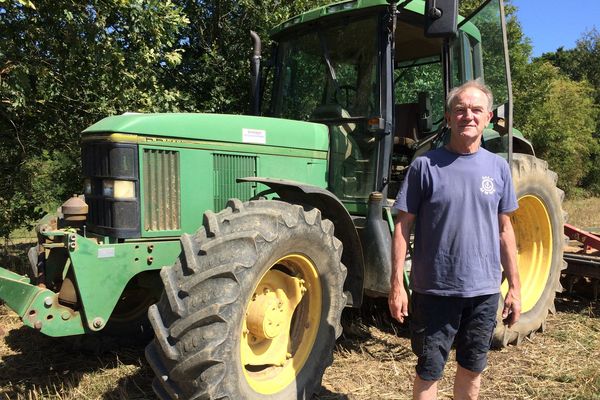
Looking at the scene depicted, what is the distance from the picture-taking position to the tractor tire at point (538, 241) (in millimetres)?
4359

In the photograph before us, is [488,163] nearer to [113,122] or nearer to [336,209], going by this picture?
[336,209]

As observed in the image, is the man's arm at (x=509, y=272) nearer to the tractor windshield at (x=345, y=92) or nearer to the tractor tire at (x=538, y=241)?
the tractor windshield at (x=345, y=92)

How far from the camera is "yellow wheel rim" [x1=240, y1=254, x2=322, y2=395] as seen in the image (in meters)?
2.90

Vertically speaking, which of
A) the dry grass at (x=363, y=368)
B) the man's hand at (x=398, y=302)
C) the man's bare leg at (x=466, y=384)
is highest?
the man's hand at (x=398, y=302)

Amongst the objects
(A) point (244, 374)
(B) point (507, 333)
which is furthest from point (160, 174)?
(B) point (507, 333)

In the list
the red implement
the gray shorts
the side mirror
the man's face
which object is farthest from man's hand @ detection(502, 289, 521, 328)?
the red implement

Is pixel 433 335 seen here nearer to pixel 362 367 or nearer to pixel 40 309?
Answer: pixel 362 367

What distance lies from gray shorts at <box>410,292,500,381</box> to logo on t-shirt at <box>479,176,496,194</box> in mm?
513

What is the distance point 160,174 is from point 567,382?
3069 millimetres

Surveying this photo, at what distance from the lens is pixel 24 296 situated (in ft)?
8.80

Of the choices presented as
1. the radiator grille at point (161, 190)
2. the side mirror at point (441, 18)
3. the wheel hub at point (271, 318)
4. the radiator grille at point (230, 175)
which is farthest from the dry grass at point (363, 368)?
the side mirror at point (441, 18)

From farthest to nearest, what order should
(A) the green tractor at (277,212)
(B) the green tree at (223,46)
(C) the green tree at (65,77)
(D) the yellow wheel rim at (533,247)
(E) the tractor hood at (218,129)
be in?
(B) the green tree at (223,46) < (C) the green tree at (65,77) < (D) the yellow wheel rim at (533,247) < (E) the tractor hood at (218,129) < (A) the green tractor at (277,212)

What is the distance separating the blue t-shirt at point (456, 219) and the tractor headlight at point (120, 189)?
1571 mm

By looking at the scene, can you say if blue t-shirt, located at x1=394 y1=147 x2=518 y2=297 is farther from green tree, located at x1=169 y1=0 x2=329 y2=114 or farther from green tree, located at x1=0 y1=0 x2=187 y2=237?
green tree, located at x1=169 y1=0 x2=329 y2=114
